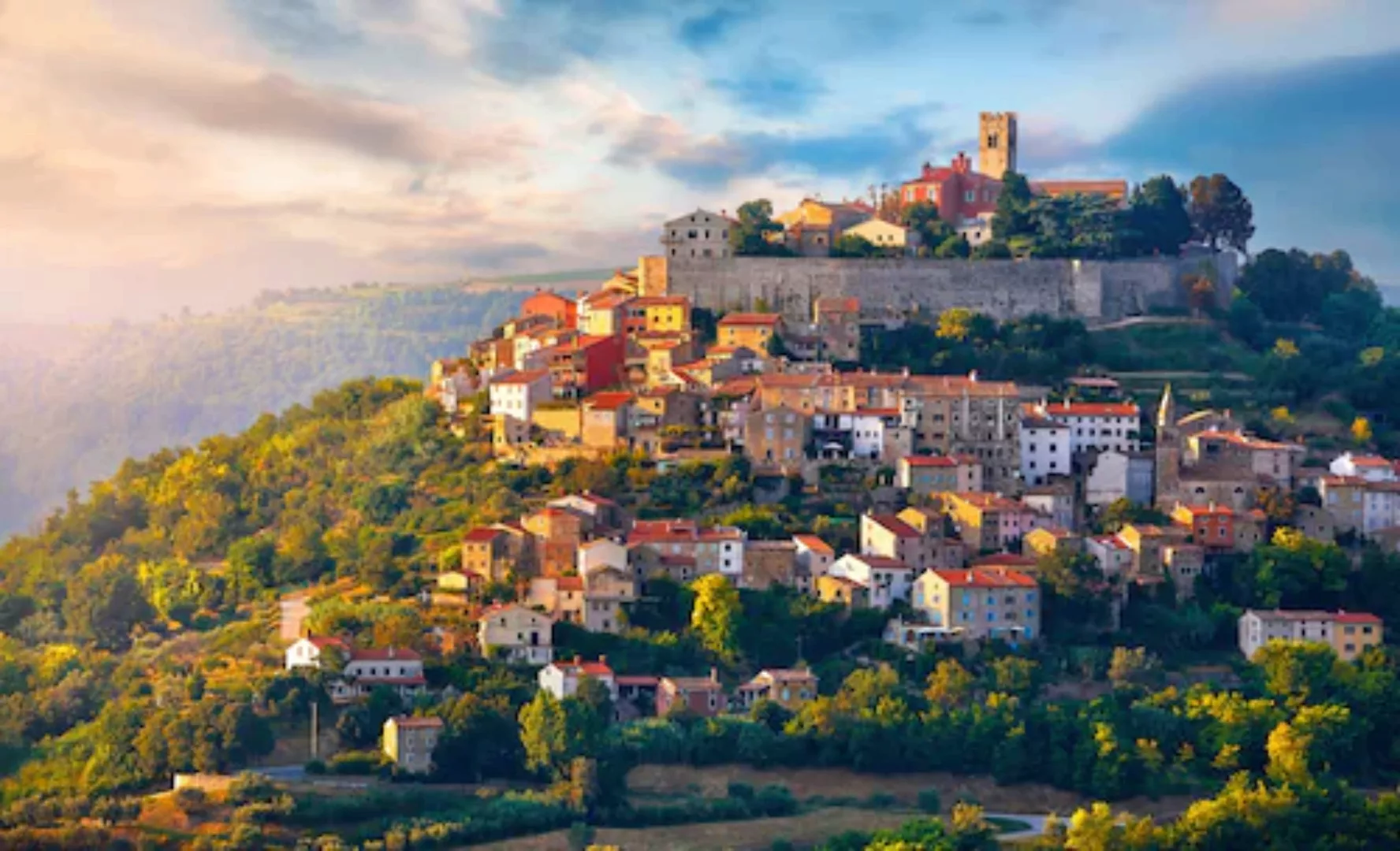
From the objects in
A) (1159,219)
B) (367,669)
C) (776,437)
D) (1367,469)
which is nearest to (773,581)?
(776,437)

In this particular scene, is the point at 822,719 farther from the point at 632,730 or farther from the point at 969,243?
the point at 969,243

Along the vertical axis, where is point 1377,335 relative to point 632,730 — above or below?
above

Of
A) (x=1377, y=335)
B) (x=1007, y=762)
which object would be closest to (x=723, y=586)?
(x=1007, y=762)

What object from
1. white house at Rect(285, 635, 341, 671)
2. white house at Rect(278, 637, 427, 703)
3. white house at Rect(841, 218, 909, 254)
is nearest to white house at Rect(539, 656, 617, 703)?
white house at Rect(278, 637, 427, 703)

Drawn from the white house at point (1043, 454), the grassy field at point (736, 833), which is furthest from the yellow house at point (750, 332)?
the grassy field at point (736, 833)

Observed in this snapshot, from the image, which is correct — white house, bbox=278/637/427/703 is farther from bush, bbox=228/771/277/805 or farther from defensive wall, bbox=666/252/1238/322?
defensive wall, bbox=666/252/1238/322

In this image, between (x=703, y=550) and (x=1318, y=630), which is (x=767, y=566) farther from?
(x=1318, y=630)

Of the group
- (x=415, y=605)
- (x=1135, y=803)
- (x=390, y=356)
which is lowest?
(x=1135, y=803)
